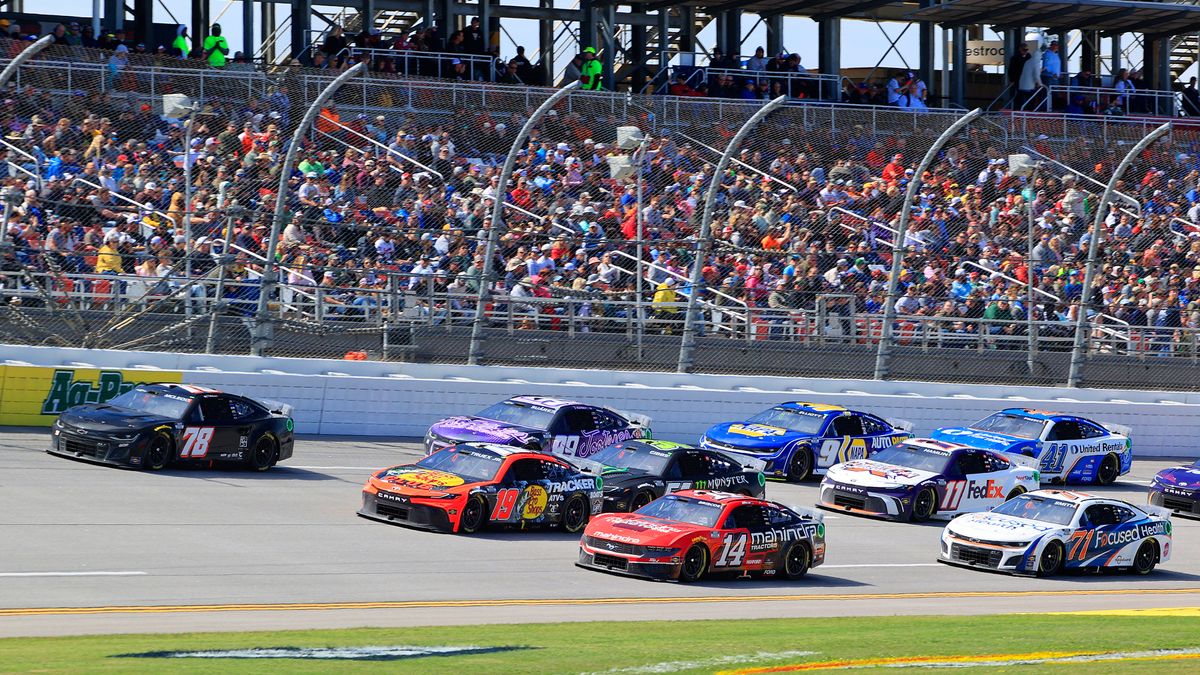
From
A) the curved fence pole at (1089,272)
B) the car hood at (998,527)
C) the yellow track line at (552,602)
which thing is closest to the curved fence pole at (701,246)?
the curved fence pole at (1089,272)

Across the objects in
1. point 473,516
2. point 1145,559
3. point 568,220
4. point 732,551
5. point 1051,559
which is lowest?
point 1145,559

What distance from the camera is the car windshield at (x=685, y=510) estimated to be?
18438mm

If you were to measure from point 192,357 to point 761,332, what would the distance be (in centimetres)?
830

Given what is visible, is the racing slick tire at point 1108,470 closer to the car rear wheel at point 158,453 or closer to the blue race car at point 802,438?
the blue race car at point 802,438

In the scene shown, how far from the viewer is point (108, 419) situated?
2139cm

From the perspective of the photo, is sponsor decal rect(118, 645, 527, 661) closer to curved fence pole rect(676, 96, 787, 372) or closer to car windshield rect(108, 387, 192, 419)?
car windshield rect(108, 387, 192, 419)

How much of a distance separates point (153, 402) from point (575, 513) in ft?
17.7

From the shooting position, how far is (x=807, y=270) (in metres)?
27.6

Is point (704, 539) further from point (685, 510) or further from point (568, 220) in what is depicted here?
point (568, 220)

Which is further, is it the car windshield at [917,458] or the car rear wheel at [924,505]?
the car windshield at [917,458]

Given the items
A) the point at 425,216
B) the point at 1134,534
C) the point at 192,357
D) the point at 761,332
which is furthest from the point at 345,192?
the point at 1134,534

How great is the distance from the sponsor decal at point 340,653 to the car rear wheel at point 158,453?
31.8 feet

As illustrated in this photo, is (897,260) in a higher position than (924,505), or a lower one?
higher

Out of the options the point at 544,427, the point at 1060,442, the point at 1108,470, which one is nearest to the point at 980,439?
the point at 1060,442
